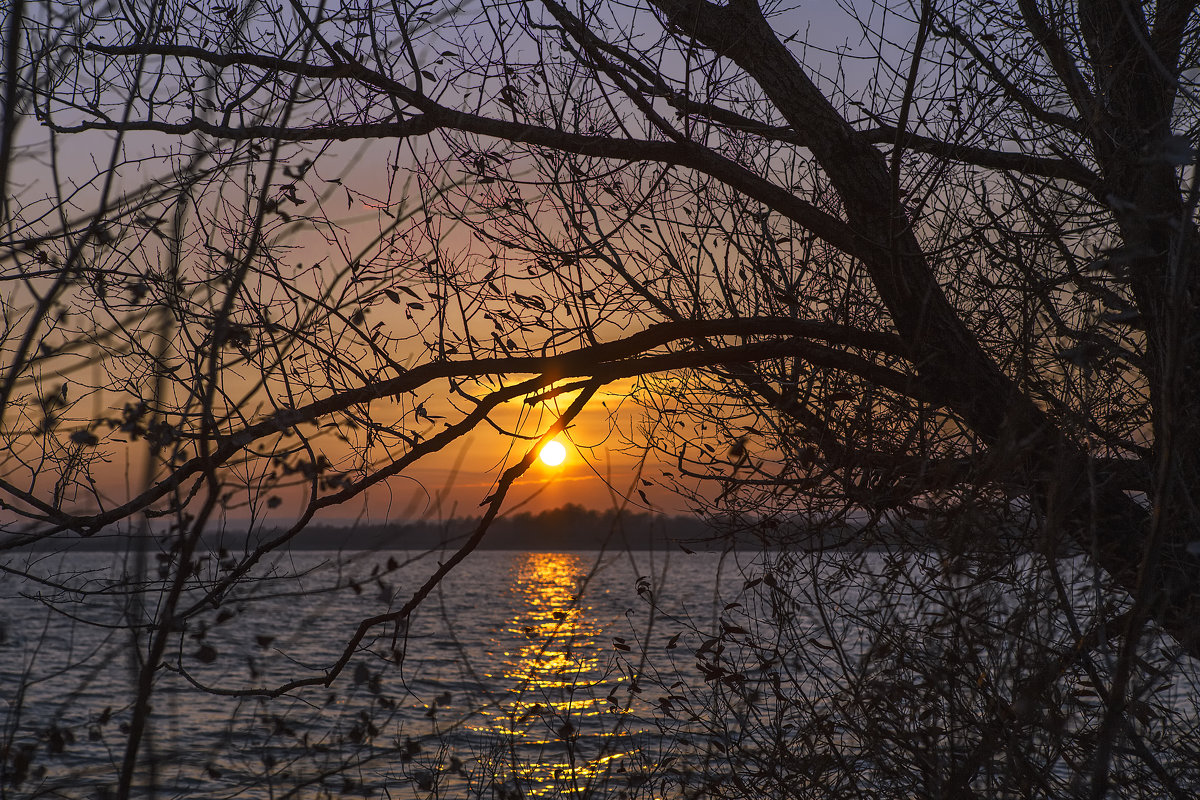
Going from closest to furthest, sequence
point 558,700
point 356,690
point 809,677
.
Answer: point 356,690
point 809,677
point 558,700

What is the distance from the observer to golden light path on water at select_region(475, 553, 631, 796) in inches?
214

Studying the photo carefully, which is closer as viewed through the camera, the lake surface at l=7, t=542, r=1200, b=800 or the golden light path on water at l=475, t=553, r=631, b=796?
the lake surface at l=7, t=542, r=1200, b=800

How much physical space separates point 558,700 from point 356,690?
36.8 feet

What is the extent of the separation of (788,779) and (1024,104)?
459 cm

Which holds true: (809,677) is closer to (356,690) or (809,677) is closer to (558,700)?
(356,690)

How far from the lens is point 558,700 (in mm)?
15266

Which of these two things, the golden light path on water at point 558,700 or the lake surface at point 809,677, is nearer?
the lake surface at point 809,677

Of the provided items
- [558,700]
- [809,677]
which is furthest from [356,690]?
[558,700]

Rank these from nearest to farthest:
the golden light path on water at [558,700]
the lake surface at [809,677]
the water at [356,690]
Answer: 1. the lake surface at [809,677]
2. the water at [356,690]
3. the golden light path on water at [558,700]

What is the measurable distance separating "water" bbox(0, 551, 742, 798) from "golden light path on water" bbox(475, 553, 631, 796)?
7 cm

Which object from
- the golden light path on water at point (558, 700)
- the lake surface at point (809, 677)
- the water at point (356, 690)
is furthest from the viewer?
the golden light path on water at point (558, 700)

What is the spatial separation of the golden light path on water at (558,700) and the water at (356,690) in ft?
0.23

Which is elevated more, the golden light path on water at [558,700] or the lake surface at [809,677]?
the lake surface at [809,677]

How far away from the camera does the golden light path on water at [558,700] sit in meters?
5.44
